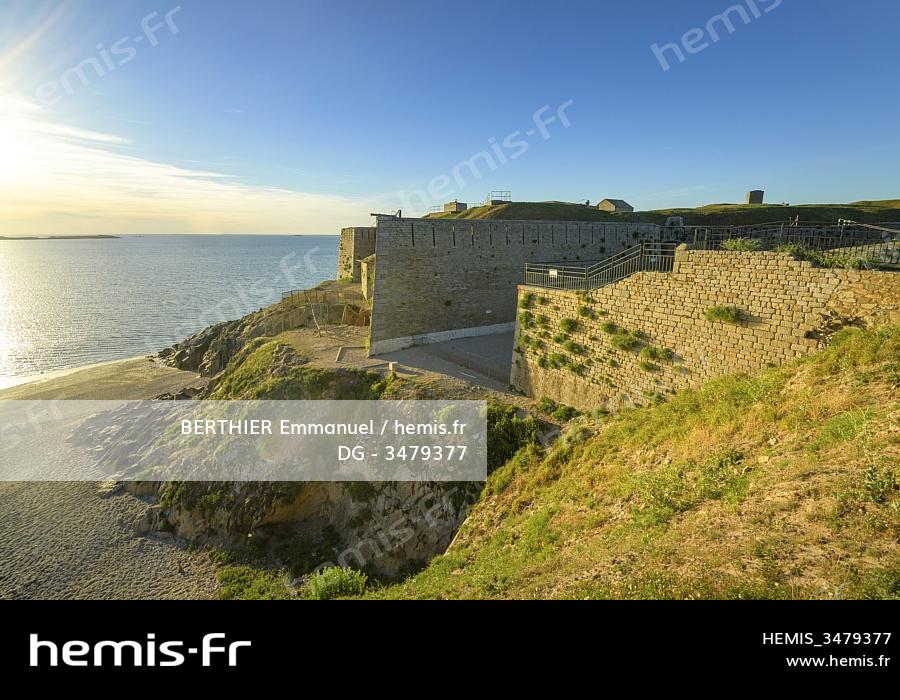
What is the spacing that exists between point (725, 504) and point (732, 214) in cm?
4057

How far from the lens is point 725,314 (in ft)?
32.9

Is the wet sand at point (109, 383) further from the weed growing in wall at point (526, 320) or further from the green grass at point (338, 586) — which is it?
the weed growing in wall at point (526, 320)

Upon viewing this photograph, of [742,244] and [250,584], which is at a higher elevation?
[742,244]

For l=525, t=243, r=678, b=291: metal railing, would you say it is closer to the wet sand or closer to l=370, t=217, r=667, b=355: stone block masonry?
l=370, t=217, r=667, b=355: stone block masonry

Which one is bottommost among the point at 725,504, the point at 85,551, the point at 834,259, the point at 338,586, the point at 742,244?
the point at 85,551

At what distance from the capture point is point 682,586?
193 inches

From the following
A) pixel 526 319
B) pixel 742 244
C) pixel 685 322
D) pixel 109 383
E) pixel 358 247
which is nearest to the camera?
pixel 742 244

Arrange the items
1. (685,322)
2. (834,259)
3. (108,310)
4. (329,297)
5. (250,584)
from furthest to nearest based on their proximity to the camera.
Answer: (108,310) → (329,297) → (250,584) → (685,322) → (834,259)

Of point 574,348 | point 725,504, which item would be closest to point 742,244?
point 574,348
